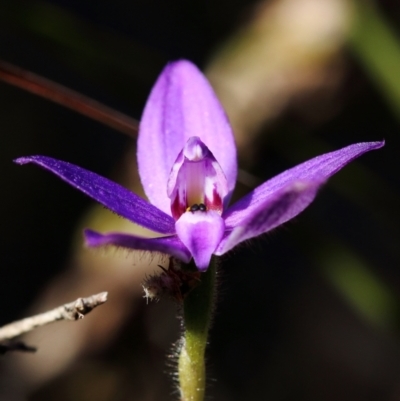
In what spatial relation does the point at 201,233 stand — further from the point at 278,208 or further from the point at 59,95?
the point at 59,95

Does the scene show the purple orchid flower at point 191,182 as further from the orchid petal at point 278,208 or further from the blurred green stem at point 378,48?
the blurred green stem at point 378,48

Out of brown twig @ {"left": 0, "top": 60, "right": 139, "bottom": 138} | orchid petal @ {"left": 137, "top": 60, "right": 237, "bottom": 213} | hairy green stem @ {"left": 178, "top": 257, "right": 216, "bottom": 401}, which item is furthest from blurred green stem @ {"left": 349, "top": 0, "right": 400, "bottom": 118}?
hairy green stem @ {"left": 178, "top": 257, "right": 216, "bottom": 401}

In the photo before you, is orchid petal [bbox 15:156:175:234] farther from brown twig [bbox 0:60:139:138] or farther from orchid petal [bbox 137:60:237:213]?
brown twig [bbox 0:60:139:138]

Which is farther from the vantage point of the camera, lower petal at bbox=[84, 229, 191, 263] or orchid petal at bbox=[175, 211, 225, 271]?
orchid petal at bbox=[175, 211, 225, 271]

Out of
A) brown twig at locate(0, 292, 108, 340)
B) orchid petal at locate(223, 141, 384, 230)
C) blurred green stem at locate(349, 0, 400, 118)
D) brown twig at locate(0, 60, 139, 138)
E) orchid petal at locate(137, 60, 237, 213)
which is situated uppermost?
blurred green stem at locate(349, 0, 400, 118)

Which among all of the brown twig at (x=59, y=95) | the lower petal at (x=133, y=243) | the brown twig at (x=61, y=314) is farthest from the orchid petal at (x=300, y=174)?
the brown twig at (x=59, y=95)

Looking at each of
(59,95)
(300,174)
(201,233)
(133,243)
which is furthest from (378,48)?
(133,243)

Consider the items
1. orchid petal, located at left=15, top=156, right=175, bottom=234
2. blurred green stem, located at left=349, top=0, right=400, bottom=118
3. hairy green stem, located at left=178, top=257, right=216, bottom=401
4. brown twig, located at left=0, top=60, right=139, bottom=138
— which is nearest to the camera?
orchid petal, located at left=15, top=156, right=175, bottom=234
